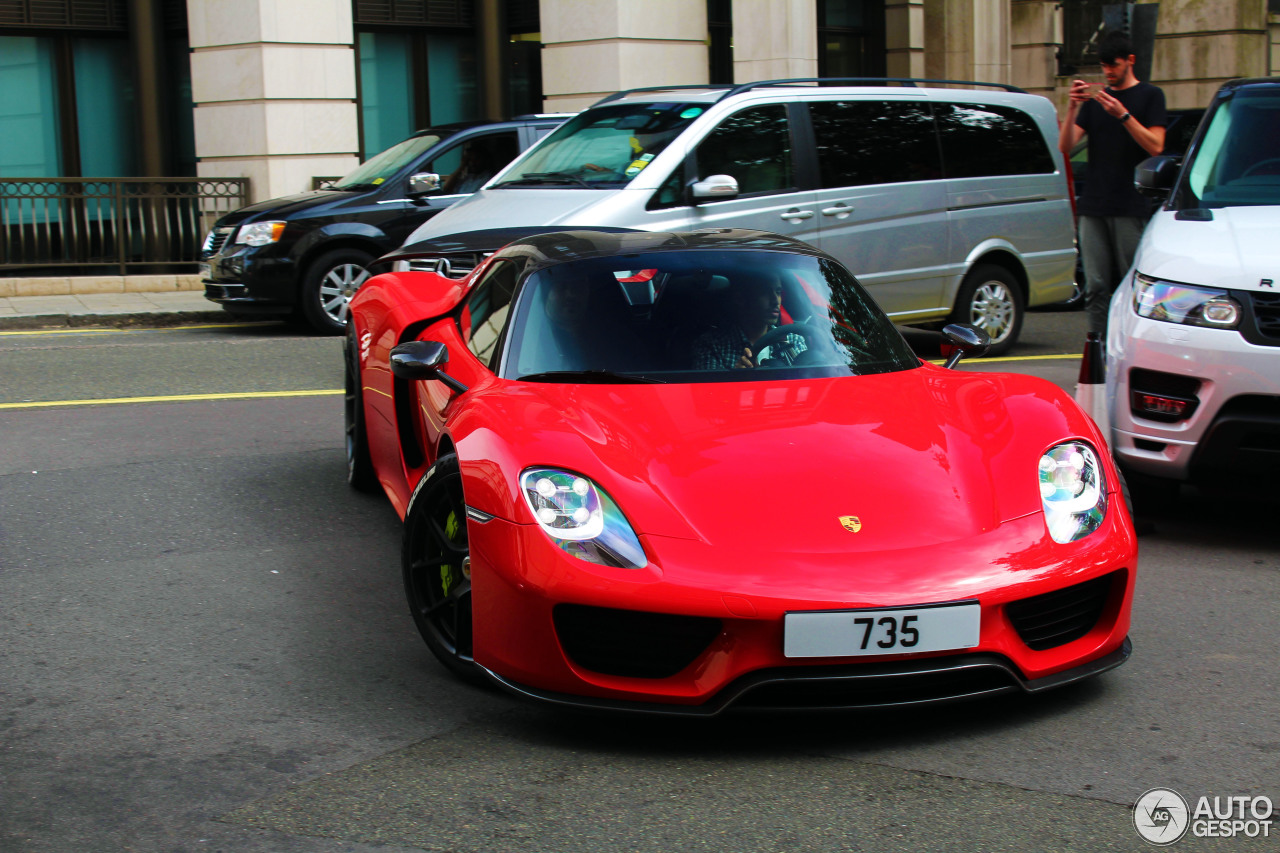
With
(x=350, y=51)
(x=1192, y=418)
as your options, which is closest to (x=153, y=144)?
(x=350, y=51)

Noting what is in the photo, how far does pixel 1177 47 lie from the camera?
28.3m

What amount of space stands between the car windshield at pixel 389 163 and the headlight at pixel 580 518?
960cm

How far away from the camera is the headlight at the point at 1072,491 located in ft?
12.8

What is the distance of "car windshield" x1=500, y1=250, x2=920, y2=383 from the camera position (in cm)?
464

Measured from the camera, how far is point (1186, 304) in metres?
5.59

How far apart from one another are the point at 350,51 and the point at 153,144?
2.81 meters

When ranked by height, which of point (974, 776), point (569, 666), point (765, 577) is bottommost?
point (974, 776)

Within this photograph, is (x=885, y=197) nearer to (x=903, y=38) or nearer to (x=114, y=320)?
(x=114, y=320)

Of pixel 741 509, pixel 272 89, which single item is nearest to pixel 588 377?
pixel 741 509

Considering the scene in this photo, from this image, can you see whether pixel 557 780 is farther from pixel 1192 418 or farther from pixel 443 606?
pixel 1192 418

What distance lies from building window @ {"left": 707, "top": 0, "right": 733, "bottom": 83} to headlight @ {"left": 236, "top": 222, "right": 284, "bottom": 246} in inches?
377

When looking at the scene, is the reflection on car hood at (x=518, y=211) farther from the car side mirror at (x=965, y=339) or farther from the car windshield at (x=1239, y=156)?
the car side mirror at (x=965, y=339)

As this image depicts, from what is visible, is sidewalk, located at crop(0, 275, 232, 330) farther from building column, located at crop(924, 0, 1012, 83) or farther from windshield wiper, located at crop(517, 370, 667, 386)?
building column, located at crop(924, 0, 1012, 83)

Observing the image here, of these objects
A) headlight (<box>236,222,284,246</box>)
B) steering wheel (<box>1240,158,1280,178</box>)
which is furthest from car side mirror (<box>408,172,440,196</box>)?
steering wheel (<box>1240,158,1280,178</box>)
